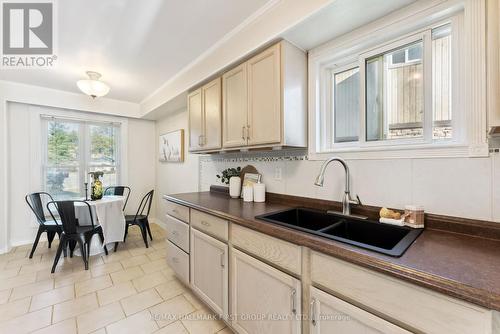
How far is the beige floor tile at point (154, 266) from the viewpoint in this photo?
2552 mm

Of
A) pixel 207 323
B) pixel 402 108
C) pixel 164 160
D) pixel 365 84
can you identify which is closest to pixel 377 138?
pixel 402 108

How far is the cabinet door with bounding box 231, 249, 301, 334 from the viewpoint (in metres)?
1.14

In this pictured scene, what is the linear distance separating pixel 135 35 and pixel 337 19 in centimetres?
171

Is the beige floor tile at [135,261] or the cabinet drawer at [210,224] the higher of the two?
the cabinet drawer at [210,224]

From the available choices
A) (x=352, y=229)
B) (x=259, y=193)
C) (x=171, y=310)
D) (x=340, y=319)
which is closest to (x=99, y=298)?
(x=171, y=310)

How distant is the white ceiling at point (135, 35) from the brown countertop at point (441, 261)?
1.68m

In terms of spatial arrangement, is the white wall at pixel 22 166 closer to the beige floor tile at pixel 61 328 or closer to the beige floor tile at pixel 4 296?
the beige floor tile at pixel 4 296

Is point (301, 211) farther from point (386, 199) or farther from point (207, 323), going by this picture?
point (207, 323)

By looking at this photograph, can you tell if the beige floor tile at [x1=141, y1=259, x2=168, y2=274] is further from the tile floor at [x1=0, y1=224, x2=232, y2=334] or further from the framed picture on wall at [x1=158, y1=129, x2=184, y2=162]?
the framed picture on wall at [x1=158, y1=129, x2=184, y2=162]

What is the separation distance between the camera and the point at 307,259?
3.52ft

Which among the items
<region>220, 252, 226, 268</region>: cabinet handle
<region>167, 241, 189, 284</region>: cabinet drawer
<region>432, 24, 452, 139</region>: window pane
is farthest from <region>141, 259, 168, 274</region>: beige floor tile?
<region>432, 24, 452, 139</region>: window pane

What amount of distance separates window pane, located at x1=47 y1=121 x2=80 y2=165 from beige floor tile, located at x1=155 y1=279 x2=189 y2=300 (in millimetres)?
2911

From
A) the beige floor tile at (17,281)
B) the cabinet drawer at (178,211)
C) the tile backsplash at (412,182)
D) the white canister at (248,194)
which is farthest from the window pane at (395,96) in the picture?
the beige floor tile at (17,281)

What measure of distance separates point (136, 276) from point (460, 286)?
2707mm
